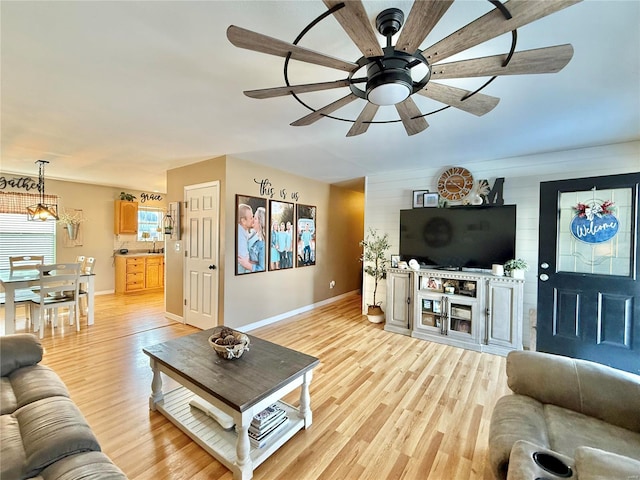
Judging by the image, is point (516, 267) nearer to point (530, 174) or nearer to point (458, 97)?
point (530, 174)

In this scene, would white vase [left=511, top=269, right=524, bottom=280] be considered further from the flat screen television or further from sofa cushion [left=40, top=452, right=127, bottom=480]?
sofa cushion [left=40, top=452, right=127, bottom=480]

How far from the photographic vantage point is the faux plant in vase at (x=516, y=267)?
10.8 ft

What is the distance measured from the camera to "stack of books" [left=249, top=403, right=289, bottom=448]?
1784 mm

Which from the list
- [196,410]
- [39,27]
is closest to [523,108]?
[39,27]

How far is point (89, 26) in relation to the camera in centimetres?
141

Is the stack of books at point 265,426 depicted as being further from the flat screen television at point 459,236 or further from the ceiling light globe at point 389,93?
the flat screen television at point 459,236

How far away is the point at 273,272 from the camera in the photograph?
4.48 meters

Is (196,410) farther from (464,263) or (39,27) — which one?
(464,263)

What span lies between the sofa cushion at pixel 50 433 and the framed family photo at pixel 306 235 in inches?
147

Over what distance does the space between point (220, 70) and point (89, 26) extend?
25.8 inches

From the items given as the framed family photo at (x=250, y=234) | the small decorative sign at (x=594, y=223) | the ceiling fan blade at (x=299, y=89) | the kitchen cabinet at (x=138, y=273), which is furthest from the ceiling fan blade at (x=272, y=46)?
the kitchen cabinet at (x=138, y=273)

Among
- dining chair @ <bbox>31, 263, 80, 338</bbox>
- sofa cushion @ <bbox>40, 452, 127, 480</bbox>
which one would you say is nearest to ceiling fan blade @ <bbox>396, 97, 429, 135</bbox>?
sofa cushion @ <bbox>40, 452, 127, 480</bbox>

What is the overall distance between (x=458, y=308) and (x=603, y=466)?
2.89 m

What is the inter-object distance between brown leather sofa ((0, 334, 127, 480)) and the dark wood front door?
3.76 meters
